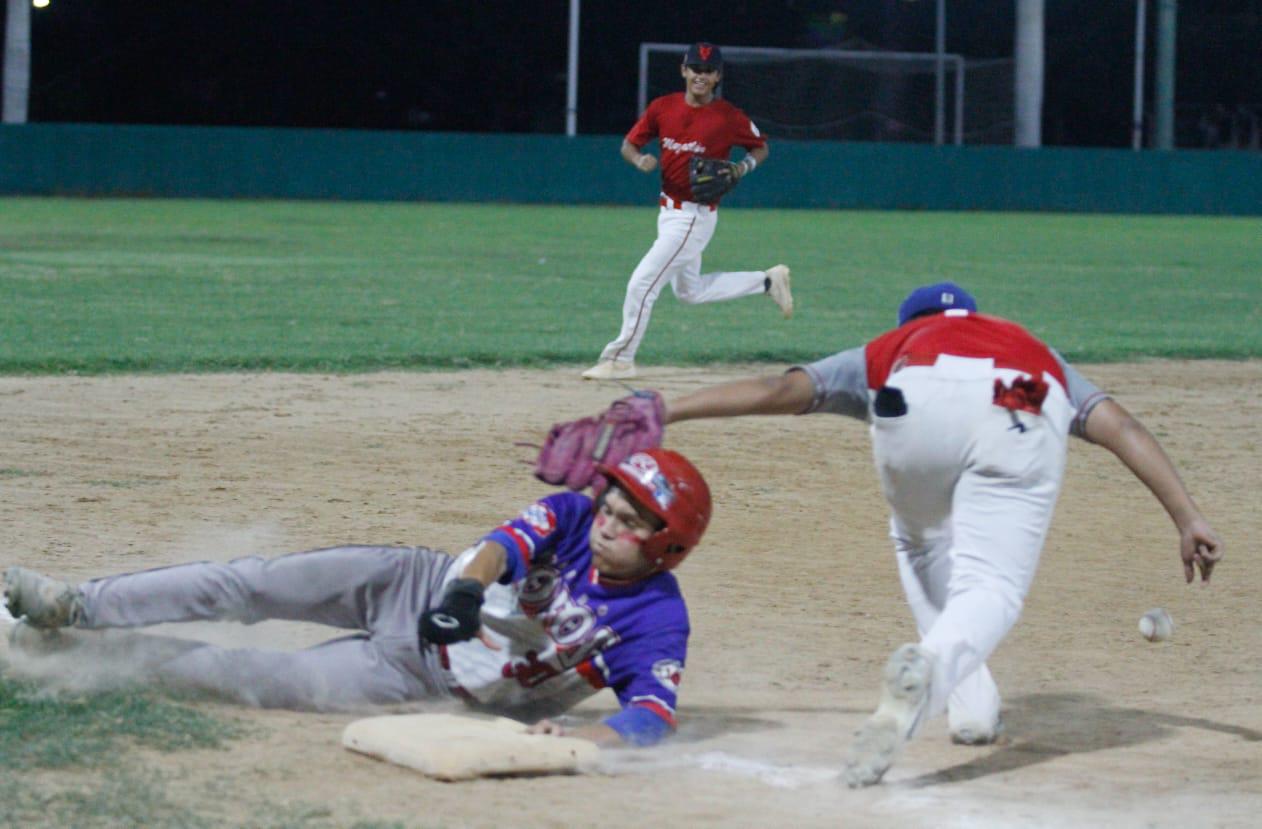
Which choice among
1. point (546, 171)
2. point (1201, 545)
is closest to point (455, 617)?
point (1201, 545)

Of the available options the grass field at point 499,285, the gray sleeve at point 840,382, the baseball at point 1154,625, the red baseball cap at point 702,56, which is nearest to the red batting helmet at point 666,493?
the gray sleeve at point 840,382

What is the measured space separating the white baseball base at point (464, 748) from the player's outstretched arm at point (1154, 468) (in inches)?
60.0

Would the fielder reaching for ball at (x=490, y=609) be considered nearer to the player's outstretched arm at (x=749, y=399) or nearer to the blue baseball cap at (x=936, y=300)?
the player's outstretched arm at (x=749, y=399)

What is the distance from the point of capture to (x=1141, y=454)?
4543 mm

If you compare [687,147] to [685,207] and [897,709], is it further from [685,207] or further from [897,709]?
[897,709]

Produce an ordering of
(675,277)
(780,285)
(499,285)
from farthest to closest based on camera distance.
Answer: (499,285) < (780,285) < (675,277)

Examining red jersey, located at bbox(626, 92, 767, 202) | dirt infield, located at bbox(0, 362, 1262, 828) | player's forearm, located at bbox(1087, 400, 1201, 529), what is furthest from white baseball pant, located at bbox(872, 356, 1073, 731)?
red jersey, located at bbox(626, 92, 767, 202)

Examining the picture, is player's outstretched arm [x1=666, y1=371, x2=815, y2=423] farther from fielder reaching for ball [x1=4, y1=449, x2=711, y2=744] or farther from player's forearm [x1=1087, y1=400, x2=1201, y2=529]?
player's forearm [x1=1087, y1=400, x2=1201, y2=529]

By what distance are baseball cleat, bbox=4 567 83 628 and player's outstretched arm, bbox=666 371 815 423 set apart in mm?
1659

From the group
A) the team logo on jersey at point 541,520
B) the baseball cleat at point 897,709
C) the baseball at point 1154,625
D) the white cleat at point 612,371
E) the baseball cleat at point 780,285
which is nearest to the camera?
the baseball cleat at point 897,709

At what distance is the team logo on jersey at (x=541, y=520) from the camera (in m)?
4.60

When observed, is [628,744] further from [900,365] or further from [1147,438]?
[1147,438]

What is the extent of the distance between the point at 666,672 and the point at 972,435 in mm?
980

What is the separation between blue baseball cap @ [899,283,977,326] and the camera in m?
4.84
